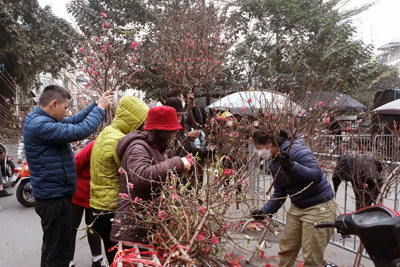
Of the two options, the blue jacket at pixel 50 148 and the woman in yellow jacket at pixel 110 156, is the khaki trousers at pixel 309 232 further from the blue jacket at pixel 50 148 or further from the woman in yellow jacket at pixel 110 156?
the blue jacket at pixel 50 148

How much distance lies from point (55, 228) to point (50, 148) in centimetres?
71

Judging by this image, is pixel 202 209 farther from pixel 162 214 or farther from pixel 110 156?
pixel 110 156

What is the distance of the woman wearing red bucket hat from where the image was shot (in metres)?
1.98

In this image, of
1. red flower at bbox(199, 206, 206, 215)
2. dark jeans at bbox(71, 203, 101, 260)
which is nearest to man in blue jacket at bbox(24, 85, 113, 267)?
dark jeans at bbox(71, 203, 101, 260)

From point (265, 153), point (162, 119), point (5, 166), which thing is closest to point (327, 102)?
point (265, 153)

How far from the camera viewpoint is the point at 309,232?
302 cm

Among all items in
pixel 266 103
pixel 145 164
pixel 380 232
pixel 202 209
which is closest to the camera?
pixel 380 232

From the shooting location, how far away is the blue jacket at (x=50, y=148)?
2.80 m

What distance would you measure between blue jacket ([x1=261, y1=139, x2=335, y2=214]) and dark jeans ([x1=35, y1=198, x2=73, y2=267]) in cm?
189

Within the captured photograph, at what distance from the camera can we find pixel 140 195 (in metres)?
2.17

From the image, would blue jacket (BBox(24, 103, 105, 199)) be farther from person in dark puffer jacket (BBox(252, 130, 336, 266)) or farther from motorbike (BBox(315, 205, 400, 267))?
motorbike (BBox(315, 205, 400, 267))

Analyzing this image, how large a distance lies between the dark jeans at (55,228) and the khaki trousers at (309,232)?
2.10 m

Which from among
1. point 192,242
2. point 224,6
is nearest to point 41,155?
point 192,242

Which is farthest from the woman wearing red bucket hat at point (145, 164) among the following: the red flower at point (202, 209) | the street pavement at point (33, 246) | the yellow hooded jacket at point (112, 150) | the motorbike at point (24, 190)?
the motorbike at point (24, 190)
